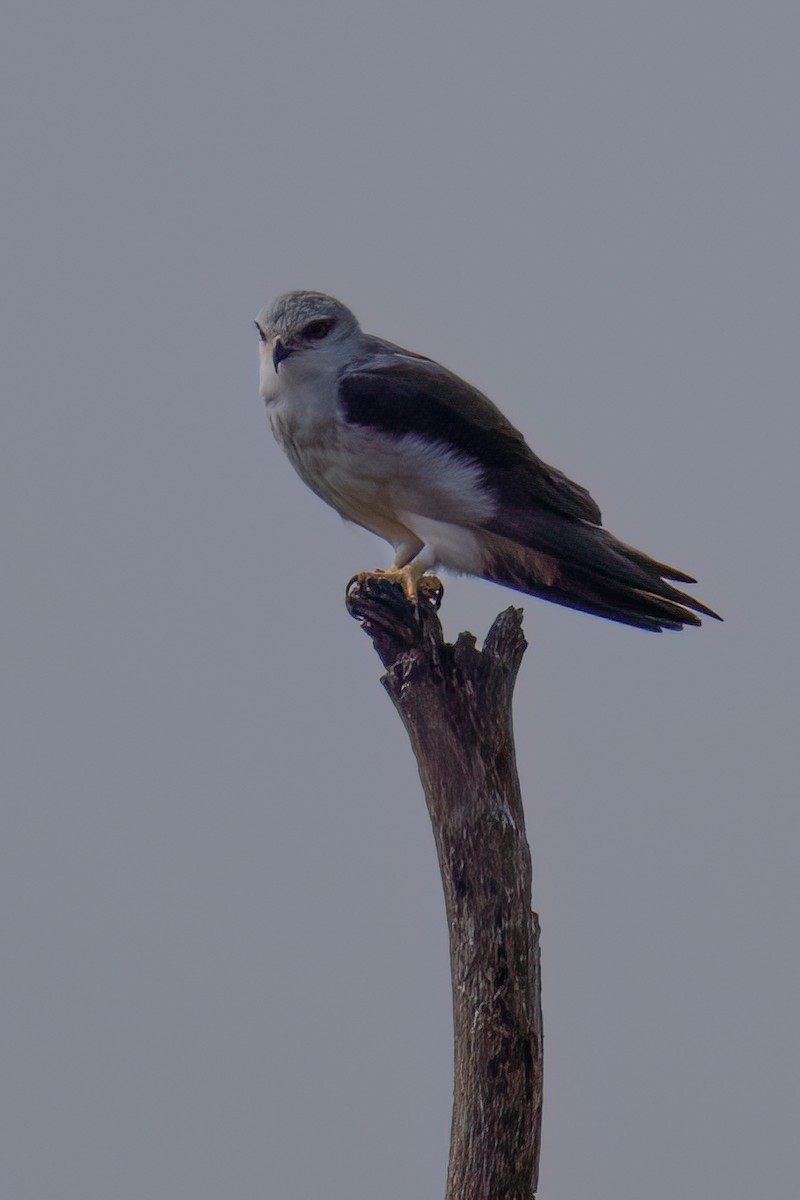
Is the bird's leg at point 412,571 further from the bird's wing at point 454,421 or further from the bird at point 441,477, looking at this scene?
the bird's wing at point 454,421

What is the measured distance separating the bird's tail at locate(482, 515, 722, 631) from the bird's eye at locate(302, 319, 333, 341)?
0.86 meters

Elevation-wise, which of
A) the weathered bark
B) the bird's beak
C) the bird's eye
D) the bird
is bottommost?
the weathered bark

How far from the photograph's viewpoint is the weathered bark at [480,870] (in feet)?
12.3

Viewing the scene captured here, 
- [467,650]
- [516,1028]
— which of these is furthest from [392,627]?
[516,1028]

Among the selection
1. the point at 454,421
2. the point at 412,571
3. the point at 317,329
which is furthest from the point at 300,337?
the point at 412,571

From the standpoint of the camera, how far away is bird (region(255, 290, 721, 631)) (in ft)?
14.3

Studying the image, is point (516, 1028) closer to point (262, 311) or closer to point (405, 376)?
point (405, 376)

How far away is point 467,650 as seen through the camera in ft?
12.9


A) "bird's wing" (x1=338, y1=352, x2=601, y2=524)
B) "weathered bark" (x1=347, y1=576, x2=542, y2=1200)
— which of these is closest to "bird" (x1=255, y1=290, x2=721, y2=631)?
"bird's wing" (x1=338, y1=352, x2=601, y2=524)

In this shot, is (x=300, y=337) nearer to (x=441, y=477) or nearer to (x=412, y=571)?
(x=441, y=477)

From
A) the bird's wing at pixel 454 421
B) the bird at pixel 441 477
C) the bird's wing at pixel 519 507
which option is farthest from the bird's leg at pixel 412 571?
the bird's wing at pixel 454 421

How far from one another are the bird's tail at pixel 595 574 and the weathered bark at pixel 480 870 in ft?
1.46

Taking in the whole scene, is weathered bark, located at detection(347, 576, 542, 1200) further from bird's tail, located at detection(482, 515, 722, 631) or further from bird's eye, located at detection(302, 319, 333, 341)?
bird's eye, located at detection(302, 319, 333, 341)

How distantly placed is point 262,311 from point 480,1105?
8.41ft
